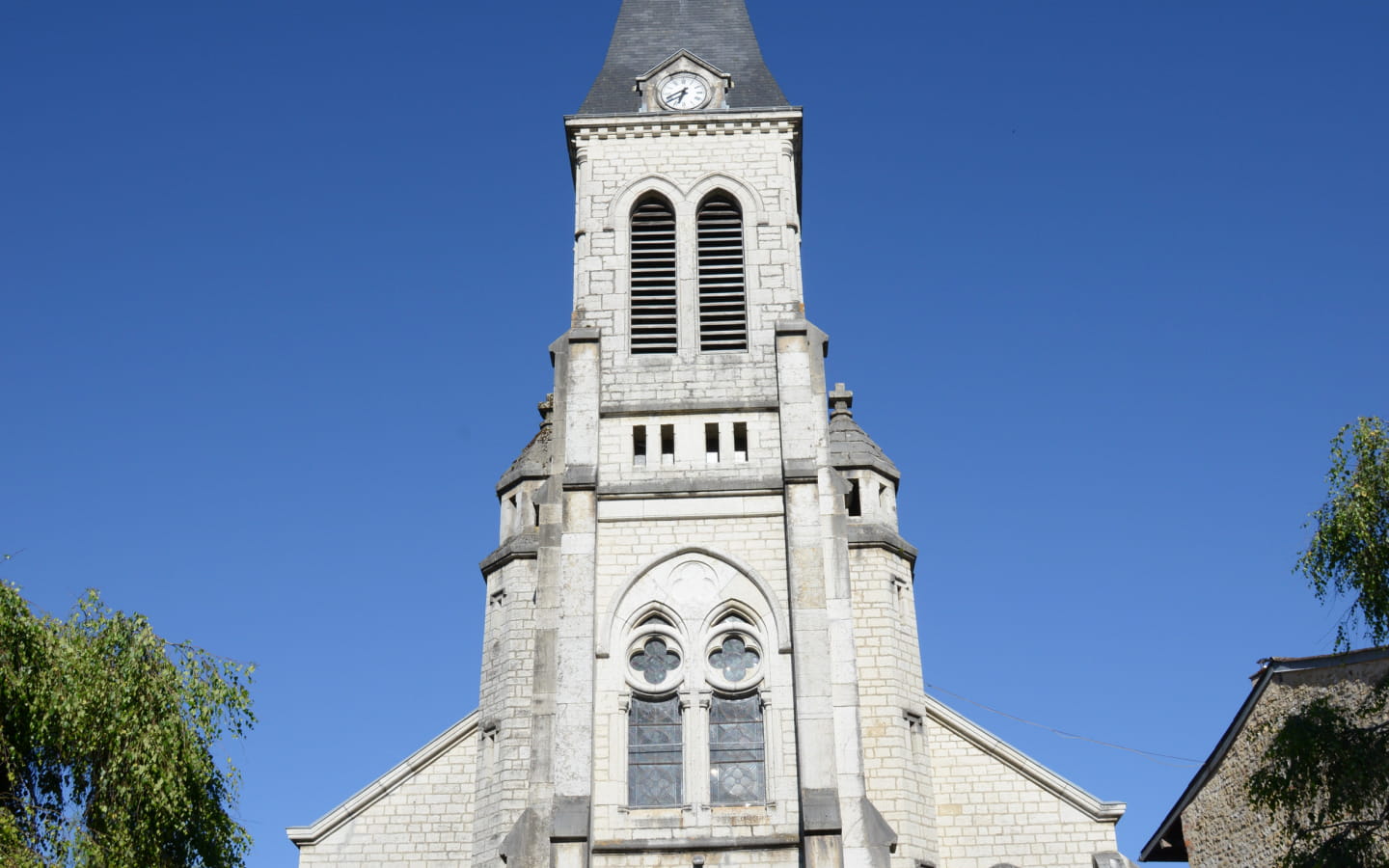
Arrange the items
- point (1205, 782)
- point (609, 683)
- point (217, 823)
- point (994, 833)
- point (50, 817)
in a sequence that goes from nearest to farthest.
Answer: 1. point (50, 817)
2. point (217, 823)
3. point (609, 683)
4. point (994, 833)
5. point (1205, 782)

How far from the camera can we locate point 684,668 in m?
19.9

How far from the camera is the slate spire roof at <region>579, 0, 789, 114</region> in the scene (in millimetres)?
25703

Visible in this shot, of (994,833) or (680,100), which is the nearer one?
(994,833)

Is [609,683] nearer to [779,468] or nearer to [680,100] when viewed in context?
[779,468]

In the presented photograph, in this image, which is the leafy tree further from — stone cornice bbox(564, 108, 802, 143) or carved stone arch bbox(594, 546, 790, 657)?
stone cornice bbox(564, 108, 802, 143)

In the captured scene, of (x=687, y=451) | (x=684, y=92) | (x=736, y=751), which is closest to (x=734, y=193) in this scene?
(x=684, y=92)

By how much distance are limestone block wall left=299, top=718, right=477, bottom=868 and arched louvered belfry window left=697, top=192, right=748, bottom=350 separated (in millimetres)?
7853

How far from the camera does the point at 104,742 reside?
52.5ft

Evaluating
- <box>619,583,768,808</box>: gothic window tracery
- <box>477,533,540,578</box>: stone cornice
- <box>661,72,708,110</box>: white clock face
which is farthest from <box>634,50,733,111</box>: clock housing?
<box>619,583,768,808</box>: gothic window tracery

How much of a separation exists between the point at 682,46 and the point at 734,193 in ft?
13.9

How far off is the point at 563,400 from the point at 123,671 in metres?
7.73

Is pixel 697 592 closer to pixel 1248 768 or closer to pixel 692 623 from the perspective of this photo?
pixel 692 623

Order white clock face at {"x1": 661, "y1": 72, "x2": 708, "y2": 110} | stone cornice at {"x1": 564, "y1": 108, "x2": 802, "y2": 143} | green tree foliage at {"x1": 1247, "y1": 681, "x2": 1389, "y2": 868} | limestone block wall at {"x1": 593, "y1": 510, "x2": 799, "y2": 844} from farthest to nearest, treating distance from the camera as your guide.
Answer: white clock face at {"x1": 661, "y1": 72, "x2": 708, "y2": 110}, stone cornice at {"x1": 564, "y1": 108, "x2": 802, "y2": 143}, limestone block wall at {"x1": 593, "y1": 510, "x2": 799, "y2": 844}, green tree foliage at {"x1": 1247, "y1": 681, "x2": 1389, "y2": 868}

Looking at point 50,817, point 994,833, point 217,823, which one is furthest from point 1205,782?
point 50,817
